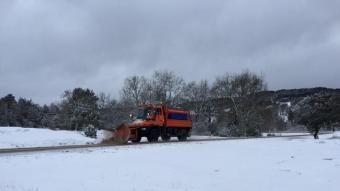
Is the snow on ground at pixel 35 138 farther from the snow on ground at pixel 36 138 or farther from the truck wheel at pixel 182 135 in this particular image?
the truck wheel at pixel 182 135

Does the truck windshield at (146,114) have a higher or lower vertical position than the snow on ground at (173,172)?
higher

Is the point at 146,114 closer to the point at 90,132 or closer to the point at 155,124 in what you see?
the point at 155,124

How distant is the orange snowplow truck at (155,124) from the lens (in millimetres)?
39438

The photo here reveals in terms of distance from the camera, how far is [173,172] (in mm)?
16703

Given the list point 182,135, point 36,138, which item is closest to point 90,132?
point 36,138

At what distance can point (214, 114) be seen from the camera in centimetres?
9306

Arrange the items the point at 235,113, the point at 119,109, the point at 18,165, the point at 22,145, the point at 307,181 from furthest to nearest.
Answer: the point at 119,109 < the point at 235,113 < the point at 22,145 < the point at 18,165 < the point at 307,181

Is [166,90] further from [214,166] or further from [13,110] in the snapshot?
[214,166]

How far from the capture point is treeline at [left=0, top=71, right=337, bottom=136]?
70.8m

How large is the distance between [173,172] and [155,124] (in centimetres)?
2399

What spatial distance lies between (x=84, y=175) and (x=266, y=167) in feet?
21.8

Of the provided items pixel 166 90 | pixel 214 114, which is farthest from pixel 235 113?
pixel 166 90

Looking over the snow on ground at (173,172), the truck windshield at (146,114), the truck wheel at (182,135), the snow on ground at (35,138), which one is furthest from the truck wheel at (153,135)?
the snow on ground at (173,172)

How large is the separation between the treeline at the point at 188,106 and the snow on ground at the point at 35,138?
28.6 metres
